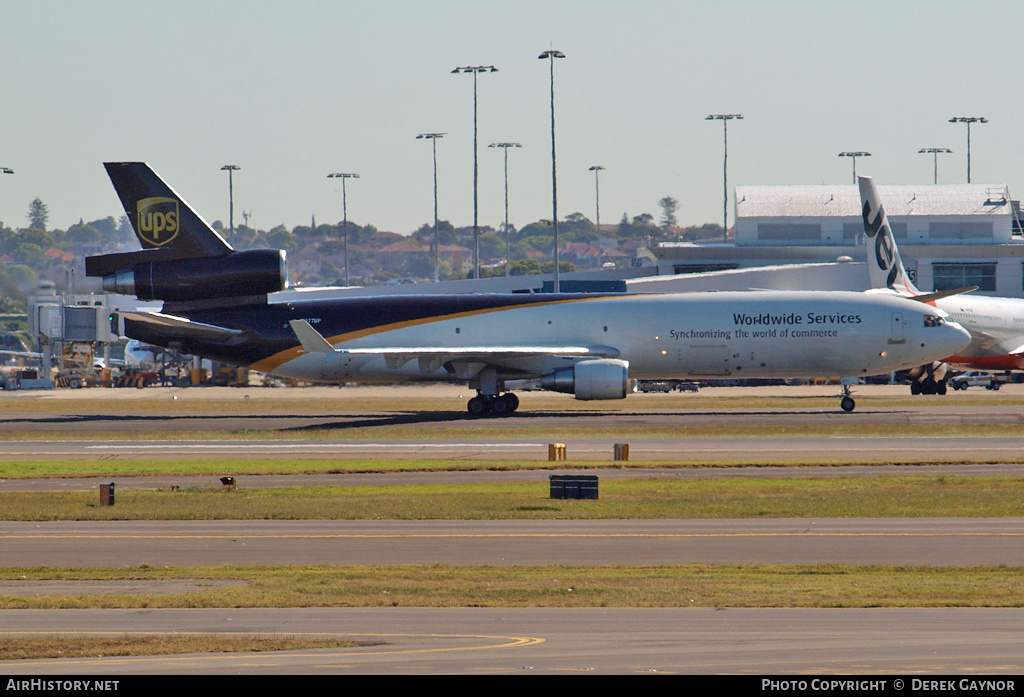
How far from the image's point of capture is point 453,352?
5403 cm

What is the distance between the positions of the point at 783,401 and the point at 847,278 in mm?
31262

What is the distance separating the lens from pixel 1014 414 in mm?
53781

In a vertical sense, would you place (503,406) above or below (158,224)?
below

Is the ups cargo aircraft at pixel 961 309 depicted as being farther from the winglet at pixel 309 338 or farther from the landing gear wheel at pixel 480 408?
the winglet at pixel 309 338

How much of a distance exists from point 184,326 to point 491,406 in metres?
14.9

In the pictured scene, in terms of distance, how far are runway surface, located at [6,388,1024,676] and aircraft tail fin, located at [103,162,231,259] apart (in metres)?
14.1

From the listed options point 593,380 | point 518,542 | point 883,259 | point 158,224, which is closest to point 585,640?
point 518,542

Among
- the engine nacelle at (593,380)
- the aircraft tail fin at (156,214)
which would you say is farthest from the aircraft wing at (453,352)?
the aircraft tail fin at (156,214)

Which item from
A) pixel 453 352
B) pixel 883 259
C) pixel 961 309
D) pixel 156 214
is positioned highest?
pixel 156 214

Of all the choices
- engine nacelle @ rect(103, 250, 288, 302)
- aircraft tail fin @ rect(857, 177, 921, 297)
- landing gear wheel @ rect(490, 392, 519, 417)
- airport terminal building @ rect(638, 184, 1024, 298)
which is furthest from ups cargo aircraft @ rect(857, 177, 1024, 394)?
engine nacelle @ rect(103, 250, 288, 302)

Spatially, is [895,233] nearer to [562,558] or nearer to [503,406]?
[503,406]

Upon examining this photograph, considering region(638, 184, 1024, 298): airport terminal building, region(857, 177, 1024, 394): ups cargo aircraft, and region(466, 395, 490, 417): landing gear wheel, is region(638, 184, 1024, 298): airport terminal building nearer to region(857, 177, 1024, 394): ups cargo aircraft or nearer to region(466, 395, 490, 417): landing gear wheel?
region(857, 177, 1024, 394): ups cargo aircraft

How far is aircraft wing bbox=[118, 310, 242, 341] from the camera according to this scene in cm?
5412
